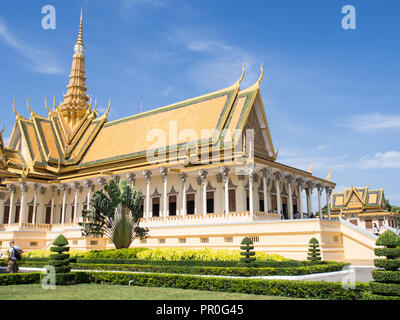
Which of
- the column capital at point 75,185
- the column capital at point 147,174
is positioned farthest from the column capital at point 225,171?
the column capital at point 75,185

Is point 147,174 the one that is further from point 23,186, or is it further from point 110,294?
point 110,294

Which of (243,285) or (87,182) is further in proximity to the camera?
(87,182)

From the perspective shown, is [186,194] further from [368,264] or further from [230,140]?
[368,264]

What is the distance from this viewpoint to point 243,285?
1088 centimetres

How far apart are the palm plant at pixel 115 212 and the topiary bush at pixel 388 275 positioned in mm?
13656

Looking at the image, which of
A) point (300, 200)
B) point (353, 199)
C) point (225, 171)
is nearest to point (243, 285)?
point (225, 171)

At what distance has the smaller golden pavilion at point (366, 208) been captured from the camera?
161ft

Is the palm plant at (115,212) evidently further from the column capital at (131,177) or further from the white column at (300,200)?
the white column at (300,200)

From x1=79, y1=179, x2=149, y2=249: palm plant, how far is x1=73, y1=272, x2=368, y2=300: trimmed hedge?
262 inches

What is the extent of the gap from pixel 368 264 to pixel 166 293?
12794 mm

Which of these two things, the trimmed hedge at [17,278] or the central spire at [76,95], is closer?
the trimmed hedge at [17,278]

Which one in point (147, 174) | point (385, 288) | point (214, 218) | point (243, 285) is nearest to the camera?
point (385, 288)

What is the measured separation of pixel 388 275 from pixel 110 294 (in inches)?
274

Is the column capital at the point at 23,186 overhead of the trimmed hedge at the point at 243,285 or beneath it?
overhead
